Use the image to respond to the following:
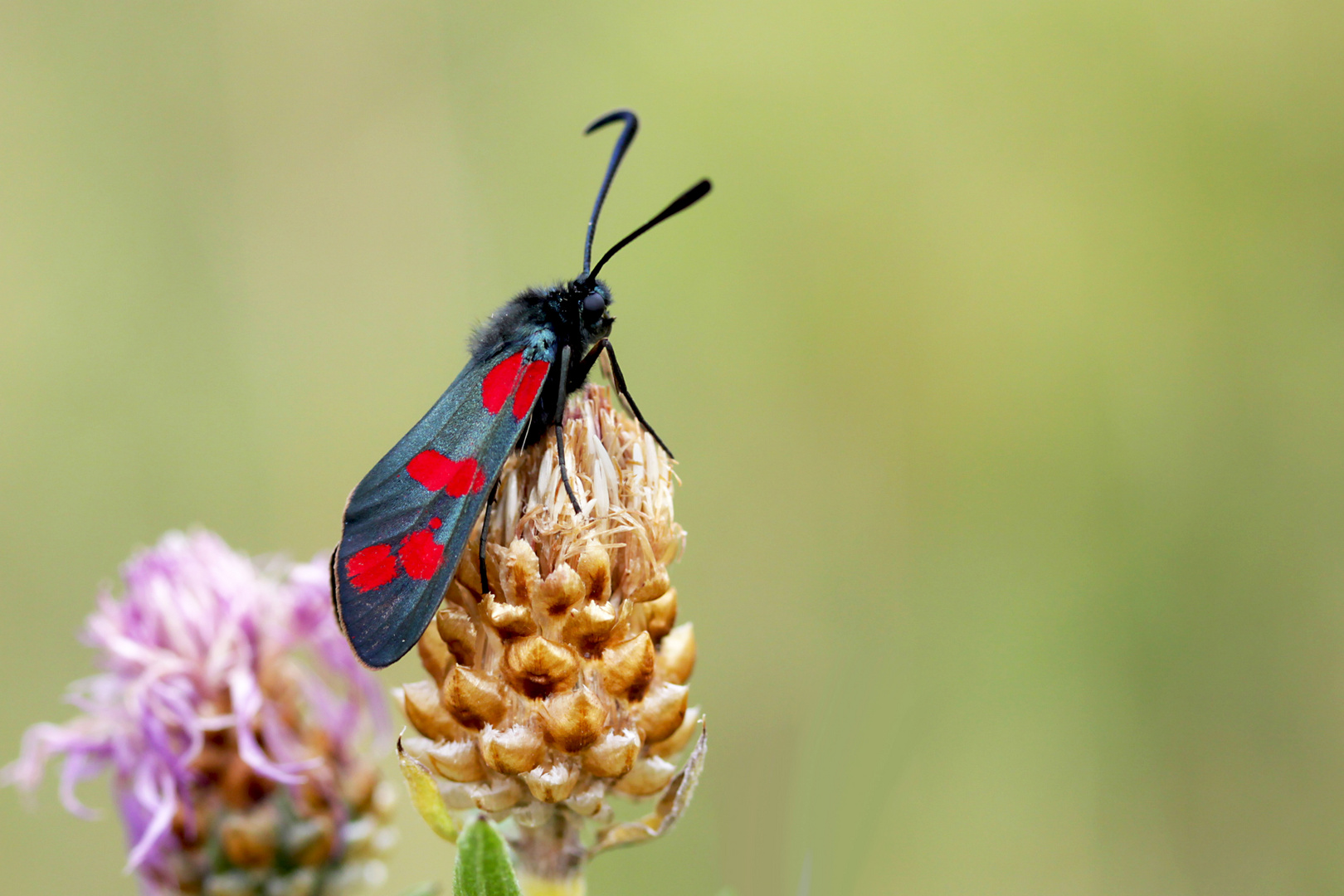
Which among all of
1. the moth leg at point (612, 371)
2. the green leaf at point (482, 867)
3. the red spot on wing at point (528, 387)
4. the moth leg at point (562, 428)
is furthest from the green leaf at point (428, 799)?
the moth leg at point (612, 371)

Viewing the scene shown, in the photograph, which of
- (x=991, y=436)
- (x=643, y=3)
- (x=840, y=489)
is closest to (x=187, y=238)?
(x=643, y=3)

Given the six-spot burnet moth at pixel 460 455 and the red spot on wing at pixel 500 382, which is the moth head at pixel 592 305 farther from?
the red spot on wing at pixel 500 382

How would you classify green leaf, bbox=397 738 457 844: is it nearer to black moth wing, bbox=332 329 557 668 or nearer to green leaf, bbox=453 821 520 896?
black moth wing, bbox=332 329 557 668

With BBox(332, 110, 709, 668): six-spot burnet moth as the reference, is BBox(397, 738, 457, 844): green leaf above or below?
below

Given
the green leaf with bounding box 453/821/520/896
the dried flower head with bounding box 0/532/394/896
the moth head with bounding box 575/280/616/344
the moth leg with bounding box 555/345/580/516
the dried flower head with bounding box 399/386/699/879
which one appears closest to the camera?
the green leaf with bounding box 453/821/520/896

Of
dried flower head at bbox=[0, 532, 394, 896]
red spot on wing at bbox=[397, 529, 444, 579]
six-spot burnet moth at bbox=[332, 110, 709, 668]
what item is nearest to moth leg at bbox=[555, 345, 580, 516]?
six-spot burnet moth at bbox=[332, 110, 709, 668]

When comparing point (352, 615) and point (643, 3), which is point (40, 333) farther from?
point (352, 615)
